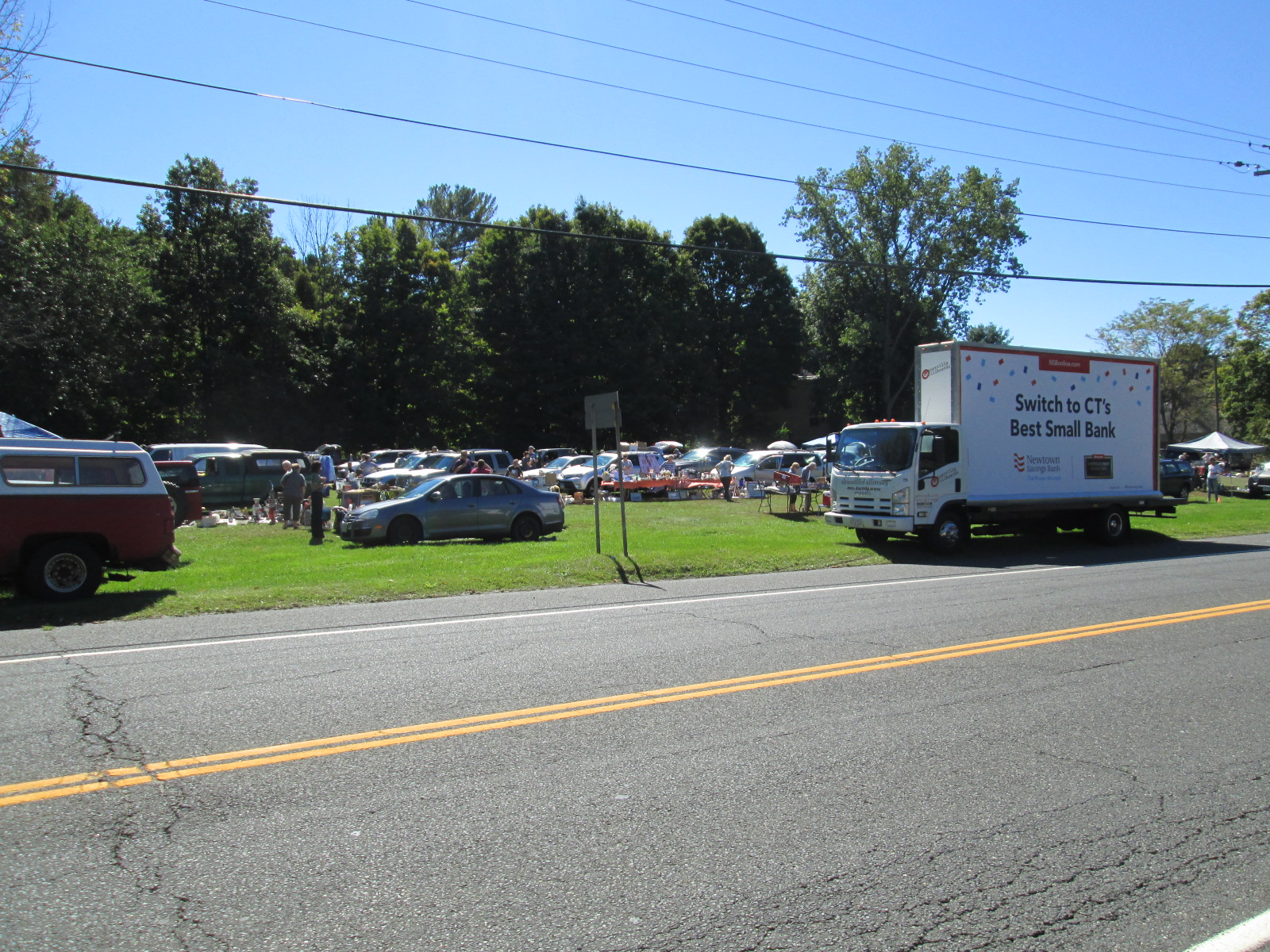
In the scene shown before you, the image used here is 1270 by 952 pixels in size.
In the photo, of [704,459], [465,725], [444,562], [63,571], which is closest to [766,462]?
[704,459]

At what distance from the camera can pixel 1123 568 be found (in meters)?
15.0

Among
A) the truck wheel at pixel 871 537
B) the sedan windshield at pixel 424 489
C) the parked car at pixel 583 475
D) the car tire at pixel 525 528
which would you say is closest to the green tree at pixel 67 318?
the parked car at pixel 583 475

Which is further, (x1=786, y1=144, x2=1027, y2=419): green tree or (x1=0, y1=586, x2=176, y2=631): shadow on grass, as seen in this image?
(x1=786, y1=144, x2=1027, y2=419): green tree

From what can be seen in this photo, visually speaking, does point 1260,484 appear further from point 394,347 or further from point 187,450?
point 394,347

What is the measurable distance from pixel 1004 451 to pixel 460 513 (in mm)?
11139

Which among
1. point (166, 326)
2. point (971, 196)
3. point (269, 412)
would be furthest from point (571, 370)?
point (971, 196)

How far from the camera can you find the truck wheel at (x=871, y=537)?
61.0 ft

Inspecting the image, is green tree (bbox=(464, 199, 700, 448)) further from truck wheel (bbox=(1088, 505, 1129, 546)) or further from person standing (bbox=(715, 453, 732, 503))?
truck wheel (bbox=(1088, 505, 1129, 546))

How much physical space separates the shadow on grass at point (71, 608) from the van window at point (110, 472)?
4.81 ft

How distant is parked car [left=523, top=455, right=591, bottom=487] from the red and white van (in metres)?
17.3

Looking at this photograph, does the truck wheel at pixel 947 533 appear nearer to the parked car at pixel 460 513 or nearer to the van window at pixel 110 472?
the parked car at pixel 460 513

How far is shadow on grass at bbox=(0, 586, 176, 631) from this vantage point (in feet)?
32.8

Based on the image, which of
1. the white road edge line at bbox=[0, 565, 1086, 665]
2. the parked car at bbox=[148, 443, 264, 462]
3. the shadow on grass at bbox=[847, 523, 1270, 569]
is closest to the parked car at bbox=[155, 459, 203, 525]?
the parked car at bbox=[148, 443, 264, 462]

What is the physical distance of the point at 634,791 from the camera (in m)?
4.75
